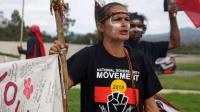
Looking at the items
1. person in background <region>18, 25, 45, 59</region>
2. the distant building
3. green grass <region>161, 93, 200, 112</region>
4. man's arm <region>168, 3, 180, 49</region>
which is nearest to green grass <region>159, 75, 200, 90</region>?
green grass <region>161, 93, 200, 112</region>

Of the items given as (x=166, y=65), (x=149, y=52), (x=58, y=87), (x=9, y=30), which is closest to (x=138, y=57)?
(x=58, y=87)

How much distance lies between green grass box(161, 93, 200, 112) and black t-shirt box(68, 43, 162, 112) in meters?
6.50

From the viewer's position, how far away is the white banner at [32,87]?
4.17 meters

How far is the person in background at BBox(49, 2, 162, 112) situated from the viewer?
427cm

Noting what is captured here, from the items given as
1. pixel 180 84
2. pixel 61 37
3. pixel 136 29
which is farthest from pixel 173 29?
pixel 180 84

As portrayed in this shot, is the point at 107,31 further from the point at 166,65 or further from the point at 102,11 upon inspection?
the point at 166,65

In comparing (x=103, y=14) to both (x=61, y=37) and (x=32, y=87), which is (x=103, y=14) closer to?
(x=61, y=37)

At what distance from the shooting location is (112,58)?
434 cm

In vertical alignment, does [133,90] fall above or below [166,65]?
above

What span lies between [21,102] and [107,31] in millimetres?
857

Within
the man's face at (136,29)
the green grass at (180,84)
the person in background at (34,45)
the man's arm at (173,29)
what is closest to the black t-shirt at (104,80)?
the man's arm at (173,29)

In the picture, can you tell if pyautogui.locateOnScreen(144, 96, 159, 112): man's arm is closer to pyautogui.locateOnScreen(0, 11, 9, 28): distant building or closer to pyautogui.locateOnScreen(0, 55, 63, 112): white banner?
pyautogui.locateOnScreen(0, 55, 63, 112): white banner

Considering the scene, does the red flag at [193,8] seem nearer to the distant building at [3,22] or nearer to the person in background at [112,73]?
the person in background at [112,73]

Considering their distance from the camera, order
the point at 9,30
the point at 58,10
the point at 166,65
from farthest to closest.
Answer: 1. the point at 9,30
2. the point at 166,65
3. the point at 58,10
